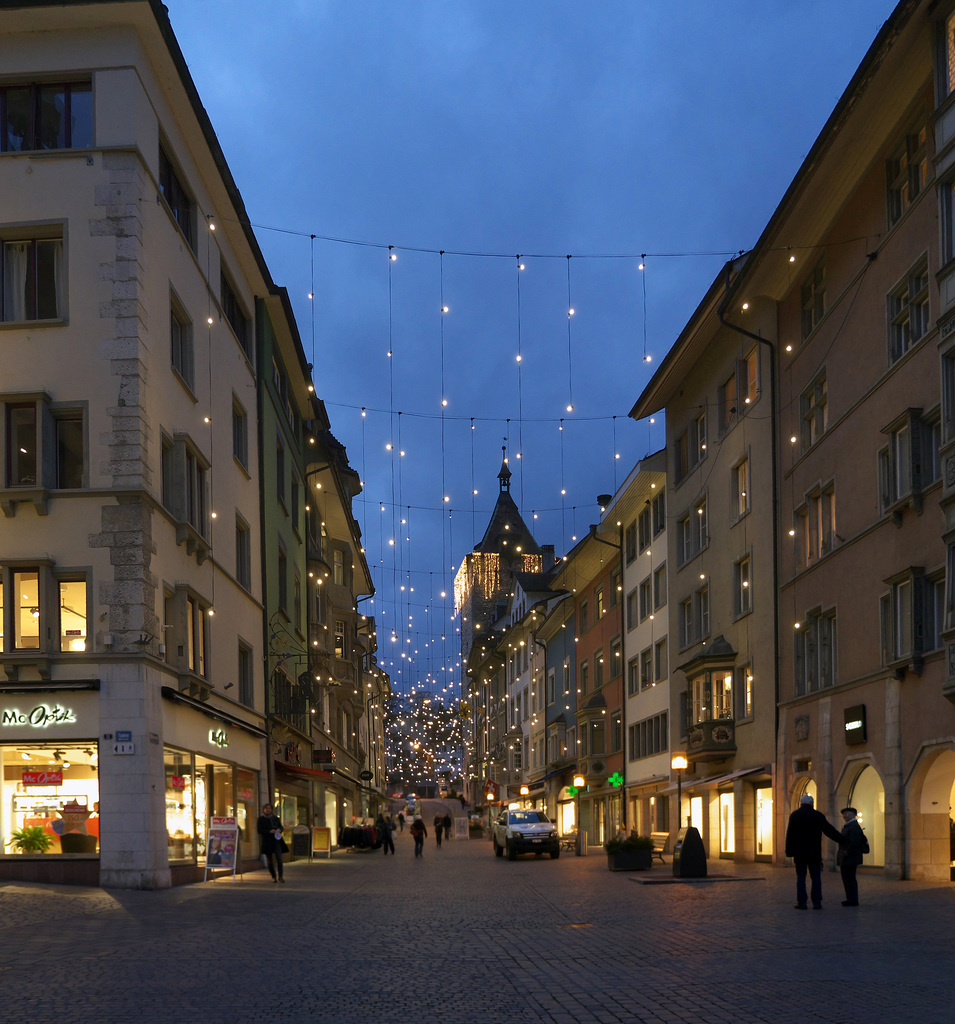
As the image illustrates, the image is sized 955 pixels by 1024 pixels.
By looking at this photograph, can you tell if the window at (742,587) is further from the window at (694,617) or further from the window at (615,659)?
the window at (615,659)

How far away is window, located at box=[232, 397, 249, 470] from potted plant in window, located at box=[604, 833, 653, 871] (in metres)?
14.3

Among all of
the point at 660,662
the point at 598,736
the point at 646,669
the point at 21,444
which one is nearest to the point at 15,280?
the point at 21,444

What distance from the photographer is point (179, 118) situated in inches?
1164

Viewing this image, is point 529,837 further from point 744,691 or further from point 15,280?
point 15,280

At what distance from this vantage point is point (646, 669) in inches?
2057

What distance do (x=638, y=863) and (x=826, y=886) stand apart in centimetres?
856

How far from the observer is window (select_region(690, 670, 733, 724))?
4000cm

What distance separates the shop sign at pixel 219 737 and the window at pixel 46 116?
1322 centimetres

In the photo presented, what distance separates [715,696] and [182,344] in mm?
19609

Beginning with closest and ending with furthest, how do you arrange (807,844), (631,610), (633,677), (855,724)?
(807,844) → (855,724) → (633,677) → (631,610)

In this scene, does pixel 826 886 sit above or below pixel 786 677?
below

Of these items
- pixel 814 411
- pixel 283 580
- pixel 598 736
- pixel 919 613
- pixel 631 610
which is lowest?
pixel 598 736

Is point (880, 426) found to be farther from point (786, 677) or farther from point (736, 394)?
point (736, 394)

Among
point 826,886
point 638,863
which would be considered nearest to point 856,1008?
point 826,886
